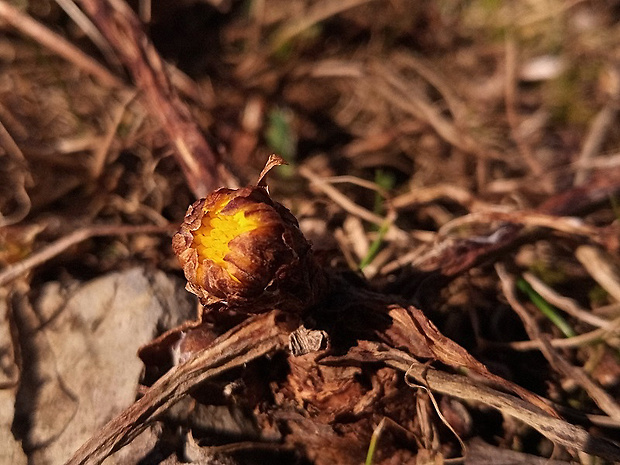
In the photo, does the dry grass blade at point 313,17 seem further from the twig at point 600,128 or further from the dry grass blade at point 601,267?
the dry grass blade at point 601,267

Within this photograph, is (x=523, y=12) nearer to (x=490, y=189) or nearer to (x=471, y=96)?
(x=471, y=96)

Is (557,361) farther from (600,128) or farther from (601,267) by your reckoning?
(600,128)

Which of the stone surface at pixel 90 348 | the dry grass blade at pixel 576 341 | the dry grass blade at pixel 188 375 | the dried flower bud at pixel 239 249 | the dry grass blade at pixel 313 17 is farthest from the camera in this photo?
the dry grass blade at pixel 313 17

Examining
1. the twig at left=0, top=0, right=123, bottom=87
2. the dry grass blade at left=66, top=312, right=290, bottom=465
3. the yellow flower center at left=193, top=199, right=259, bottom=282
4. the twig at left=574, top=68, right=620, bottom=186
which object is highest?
the twig at left=0, top=0, right=123, bottom=87

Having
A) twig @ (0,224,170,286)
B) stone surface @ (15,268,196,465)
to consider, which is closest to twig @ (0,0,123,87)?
twig @ (0,224,170,286)

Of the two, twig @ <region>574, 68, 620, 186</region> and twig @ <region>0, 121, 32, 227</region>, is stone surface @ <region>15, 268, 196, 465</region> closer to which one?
twig @ <region>0, 121, 32, 227</region>

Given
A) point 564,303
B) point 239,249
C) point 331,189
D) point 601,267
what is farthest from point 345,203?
point 239,249

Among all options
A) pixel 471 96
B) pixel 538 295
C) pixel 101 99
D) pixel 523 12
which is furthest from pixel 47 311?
pixel 523 12

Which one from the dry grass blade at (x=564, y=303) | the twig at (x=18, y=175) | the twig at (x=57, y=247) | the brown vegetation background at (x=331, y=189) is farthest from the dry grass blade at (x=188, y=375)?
the twig at (x=18, y=175)
